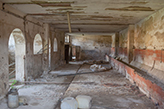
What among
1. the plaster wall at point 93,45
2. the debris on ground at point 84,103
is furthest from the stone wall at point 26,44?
the plaster wall at point 93,45

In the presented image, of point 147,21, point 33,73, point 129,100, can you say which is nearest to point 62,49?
point 33,73

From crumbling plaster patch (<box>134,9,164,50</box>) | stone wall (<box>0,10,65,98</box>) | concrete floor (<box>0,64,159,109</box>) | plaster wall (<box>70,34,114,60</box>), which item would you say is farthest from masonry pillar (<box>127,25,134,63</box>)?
plaster wall (<box>70,34,114,60</box>)

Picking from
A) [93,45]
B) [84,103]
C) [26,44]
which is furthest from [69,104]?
[93,45]

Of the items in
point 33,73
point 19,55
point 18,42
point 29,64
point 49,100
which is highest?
point 18,42

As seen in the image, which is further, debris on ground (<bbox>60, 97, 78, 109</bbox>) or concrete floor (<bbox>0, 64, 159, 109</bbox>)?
concrete floor (<bbox>0, 64, 159, 109</bbox>)

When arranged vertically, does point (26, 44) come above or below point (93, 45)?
below

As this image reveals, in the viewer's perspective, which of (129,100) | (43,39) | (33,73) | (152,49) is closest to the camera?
(129,100)

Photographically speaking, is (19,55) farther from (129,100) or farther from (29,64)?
(129,100)

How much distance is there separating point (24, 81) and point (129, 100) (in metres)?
4.36

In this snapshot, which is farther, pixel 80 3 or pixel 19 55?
pixel 19 55

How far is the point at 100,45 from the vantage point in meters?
18.0

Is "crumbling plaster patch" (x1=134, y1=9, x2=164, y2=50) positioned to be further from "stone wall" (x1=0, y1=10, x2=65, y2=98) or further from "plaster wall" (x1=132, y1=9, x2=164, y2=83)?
"stone wall" (x1=0, y1=10, x2=65, y2=98)

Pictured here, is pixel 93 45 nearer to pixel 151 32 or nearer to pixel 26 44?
pixel 151 32

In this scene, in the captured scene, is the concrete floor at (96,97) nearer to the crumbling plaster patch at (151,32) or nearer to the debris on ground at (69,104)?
the debris on ground at (69,104)
